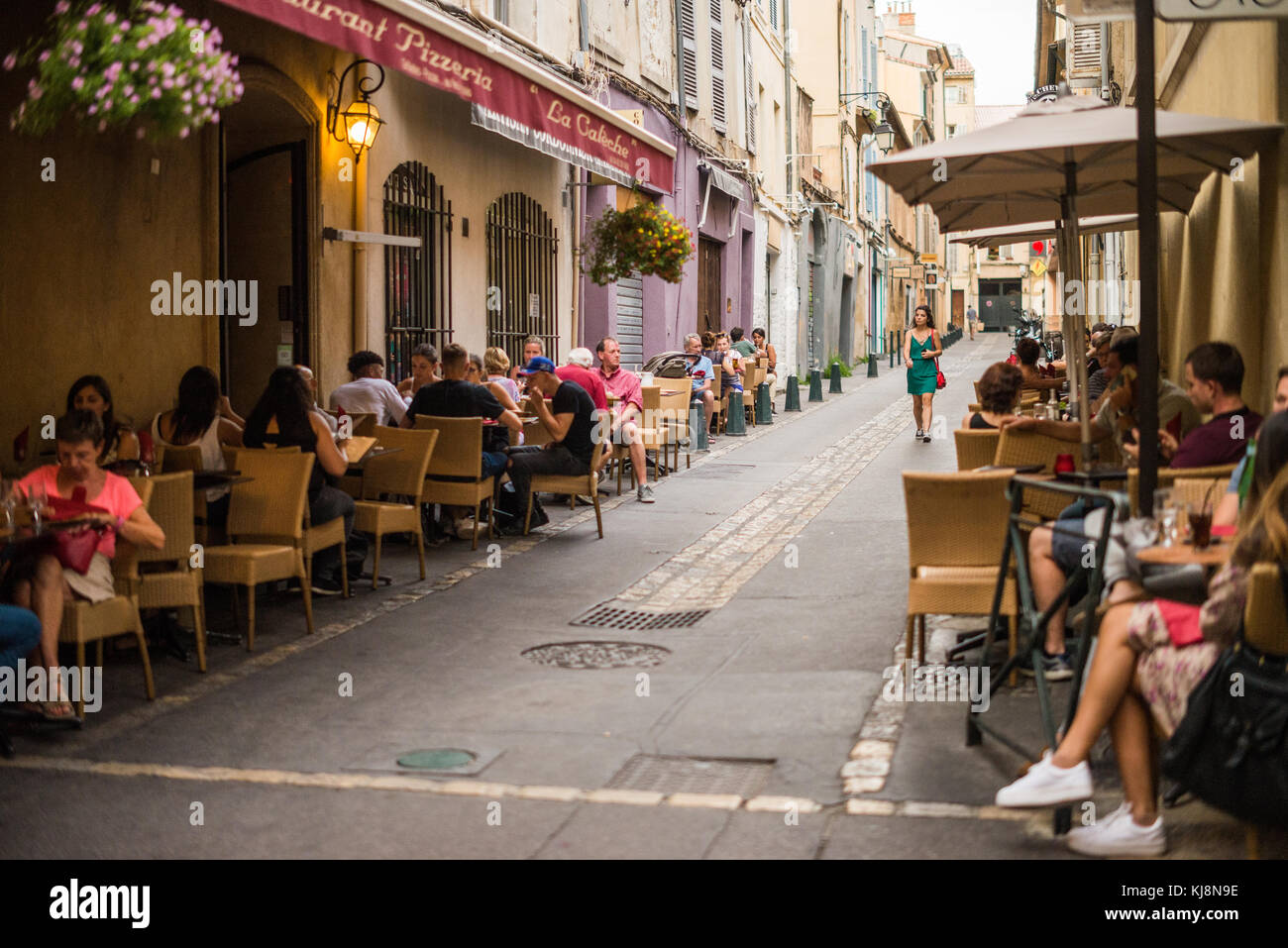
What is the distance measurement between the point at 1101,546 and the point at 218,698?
3.72 metres

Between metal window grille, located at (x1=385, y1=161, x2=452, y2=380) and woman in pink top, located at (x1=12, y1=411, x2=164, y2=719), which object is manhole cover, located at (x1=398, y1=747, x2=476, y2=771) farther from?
metal window grille, located at (x1=385, y1=161, x2=452, y2=380)

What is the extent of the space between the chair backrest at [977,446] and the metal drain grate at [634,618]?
1.66 metres

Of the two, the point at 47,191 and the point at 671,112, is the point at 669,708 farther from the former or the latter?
the point at 671,112

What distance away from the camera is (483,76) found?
417 inches

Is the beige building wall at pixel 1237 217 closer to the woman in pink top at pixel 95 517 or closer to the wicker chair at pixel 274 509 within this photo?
the wicker chair at pixel 274 509

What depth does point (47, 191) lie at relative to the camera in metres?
8.10

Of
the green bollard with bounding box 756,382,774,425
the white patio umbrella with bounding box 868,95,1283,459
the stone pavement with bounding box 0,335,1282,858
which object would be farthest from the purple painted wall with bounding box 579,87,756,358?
the white patio umbrella with bounding box 868,95,1283,459

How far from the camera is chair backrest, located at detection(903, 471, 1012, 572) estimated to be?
5.91 m

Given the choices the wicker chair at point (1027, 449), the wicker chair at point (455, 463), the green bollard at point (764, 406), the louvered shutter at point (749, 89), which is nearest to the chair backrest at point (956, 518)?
the wicker chair at point (1027, 449)

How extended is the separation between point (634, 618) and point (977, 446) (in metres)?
2.07

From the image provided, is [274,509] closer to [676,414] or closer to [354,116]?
[354,116]

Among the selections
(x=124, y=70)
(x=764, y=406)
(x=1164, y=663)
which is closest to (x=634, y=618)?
(x=124, y=70)

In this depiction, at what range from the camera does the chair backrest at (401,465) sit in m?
9.02

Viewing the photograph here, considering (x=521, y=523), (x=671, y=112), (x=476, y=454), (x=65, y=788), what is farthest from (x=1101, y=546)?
(x=671, y=112)
